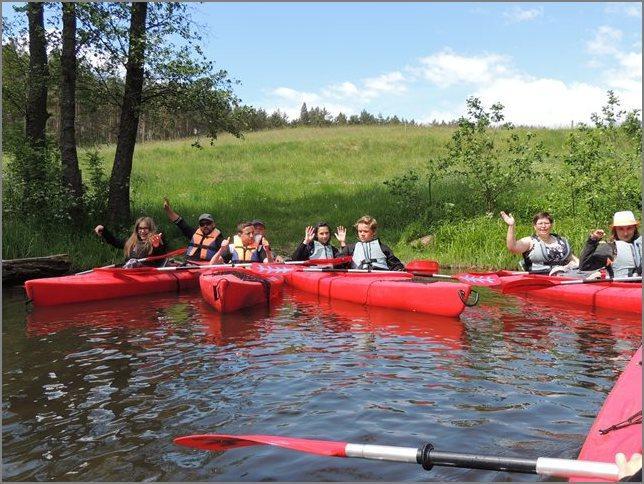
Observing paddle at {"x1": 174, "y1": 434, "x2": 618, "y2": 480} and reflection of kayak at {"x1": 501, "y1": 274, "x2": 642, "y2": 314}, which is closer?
paddle at {"x1": 174, "y1": 434, "x2": 618, "y2": 480}

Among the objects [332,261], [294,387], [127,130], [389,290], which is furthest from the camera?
Answer: [127,130]

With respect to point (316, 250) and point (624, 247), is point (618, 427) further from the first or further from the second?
point (316, 250)

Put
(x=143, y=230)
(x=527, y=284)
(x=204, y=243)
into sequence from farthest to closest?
1. (x=204, y=243)
2. (x=143, y=230)
3. (x=527, y=284)

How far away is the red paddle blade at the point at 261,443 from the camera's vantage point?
321 cm

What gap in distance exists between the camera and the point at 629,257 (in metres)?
8.20

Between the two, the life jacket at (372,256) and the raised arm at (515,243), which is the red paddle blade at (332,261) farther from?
the raised arm at (515,243)

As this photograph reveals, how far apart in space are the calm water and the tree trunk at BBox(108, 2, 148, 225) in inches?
235

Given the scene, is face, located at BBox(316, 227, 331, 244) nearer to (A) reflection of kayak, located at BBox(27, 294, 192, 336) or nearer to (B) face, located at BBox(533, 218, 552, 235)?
(A) reflection of kayak, located at BBox(27, 294, 192, 336)

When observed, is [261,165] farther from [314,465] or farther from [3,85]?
[314,465]

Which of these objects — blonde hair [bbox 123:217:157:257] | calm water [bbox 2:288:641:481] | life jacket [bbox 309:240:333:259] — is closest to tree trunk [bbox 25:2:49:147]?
blonde hair [bbox 123:217:157:257]

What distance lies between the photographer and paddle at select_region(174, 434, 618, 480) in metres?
2.64

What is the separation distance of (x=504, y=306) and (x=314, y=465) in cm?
569

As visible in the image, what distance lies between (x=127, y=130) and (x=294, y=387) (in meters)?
10.2

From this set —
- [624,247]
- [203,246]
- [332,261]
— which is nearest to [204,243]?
[203,246]
